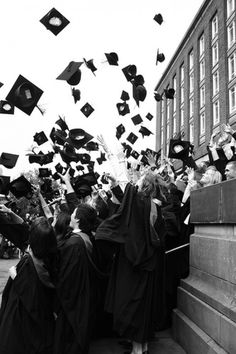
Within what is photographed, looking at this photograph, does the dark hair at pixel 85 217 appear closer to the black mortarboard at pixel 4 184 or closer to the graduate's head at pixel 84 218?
the graduate's head at pixel 84 218

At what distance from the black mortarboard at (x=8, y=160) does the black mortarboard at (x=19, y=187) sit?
4.20 feet

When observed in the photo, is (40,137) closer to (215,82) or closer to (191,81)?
(215,82)

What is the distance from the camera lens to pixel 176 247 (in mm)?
4938

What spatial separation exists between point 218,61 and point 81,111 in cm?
2206

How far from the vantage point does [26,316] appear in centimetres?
343

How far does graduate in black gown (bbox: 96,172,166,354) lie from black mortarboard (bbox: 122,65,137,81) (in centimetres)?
413

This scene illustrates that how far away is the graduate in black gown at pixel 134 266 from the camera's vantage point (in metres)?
3.65

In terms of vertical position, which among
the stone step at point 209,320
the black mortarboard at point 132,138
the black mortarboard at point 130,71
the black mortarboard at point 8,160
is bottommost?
the stone step at point 209,320

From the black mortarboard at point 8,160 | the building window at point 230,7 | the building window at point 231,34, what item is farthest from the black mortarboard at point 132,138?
the building window at point 230,7

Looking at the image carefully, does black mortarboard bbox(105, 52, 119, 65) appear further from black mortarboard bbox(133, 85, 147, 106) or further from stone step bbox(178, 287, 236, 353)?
stone step bbox(178, 287, 236, 353)

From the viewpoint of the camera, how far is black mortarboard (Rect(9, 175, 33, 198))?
597cm

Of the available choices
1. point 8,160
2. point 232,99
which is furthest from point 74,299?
point 232,99

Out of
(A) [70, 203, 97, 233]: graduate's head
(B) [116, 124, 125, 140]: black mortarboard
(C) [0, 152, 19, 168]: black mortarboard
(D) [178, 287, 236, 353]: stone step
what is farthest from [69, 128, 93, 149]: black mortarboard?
(D) [178, 287, 236, 353]: stone step

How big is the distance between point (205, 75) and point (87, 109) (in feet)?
76.5
